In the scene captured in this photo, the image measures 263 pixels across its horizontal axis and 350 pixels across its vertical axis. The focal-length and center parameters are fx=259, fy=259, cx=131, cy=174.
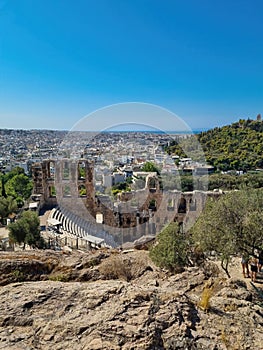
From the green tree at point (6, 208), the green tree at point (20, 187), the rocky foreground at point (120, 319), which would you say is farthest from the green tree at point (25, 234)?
the green tree at point (20, 187)

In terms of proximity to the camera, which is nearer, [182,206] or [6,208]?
[6,208]

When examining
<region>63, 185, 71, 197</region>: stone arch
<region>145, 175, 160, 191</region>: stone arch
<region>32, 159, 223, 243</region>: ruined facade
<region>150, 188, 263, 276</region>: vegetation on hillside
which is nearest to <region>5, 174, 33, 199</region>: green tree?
→ <region>32, 159, 223, 243</region>: ruined facade

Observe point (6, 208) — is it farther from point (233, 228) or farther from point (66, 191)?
point (233, 228)

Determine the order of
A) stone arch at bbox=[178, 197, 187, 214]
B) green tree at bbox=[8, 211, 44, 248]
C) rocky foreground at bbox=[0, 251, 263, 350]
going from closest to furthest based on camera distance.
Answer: rocky foreground at bbox=[0, 251, 263, 350]
green tree at bbox=[8, 211, 44, 248]
stone arch at bbox=[178, 197, 187, 214]

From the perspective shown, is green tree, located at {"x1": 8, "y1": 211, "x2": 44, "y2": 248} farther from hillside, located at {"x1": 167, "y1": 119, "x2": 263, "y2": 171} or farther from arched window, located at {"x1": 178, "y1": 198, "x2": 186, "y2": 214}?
hillside, located at {"x1": 167, "y1": 119, "x2": 263, "y2": 171}

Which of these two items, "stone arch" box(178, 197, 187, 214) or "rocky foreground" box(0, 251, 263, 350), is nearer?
"rocky foreground" box(0, 251, 263, 350)

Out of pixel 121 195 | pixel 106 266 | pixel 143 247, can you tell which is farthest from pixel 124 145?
pixel 106 266

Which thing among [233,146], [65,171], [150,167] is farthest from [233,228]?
[233,146]
